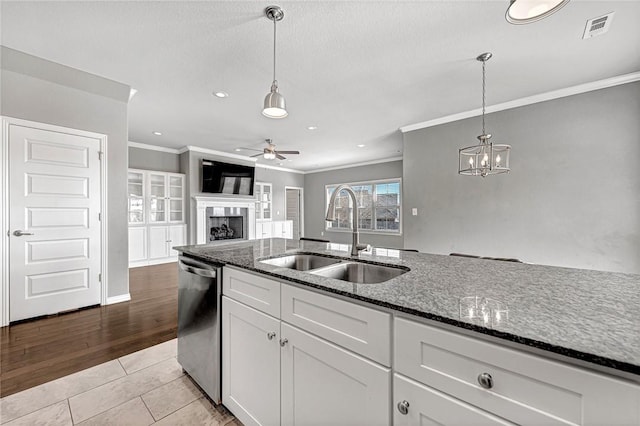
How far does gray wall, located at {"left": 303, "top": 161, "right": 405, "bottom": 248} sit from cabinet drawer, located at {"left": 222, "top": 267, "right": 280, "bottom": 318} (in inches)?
234

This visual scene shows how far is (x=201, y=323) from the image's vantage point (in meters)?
1.68

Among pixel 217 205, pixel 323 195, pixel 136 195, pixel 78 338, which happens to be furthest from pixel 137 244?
pixel 323 195

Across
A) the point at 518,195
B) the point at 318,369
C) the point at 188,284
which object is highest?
the point at 518,195

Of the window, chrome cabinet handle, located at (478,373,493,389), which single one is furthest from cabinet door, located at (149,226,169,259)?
chrome cabinet handle, located at (478,373,493,389)

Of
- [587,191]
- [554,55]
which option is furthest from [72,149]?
[587,191]

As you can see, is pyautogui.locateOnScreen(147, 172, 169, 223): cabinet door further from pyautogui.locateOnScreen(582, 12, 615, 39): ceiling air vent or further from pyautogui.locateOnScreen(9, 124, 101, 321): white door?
pyautogui.locateOnScreen(582, 12, 615, 39): ceiling air vent

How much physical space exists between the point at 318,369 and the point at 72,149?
3.72m

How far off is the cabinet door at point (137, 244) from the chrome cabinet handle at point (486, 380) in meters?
6.30

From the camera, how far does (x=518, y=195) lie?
3502mm

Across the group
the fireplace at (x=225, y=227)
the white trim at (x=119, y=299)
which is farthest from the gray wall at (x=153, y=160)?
the white trim at (x=119, y=299)

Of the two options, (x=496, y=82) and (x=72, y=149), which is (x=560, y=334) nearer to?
(x=496, y=82)

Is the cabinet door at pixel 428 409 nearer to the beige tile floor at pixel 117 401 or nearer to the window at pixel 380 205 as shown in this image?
the beige tile floor at pixel 117 401

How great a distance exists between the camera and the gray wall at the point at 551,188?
2912 millimetres

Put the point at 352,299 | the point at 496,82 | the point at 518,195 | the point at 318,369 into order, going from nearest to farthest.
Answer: the point at 352,299 < the point at 318,369 < the point at 496,82 < the point at 518,195
